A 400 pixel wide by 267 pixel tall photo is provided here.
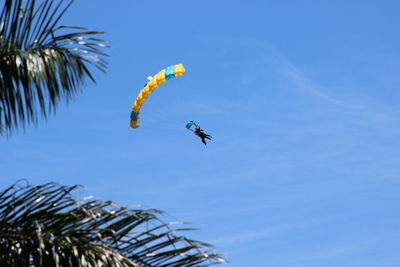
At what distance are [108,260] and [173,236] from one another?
3.11 feet

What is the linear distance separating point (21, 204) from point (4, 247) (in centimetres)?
59

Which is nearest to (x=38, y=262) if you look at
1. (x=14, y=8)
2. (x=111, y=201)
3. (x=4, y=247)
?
(x=4, y=247)

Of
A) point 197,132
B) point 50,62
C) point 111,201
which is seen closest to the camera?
point 50,62

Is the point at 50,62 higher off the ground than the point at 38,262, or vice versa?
the point at 50,62

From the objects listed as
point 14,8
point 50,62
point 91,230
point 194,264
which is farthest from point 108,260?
point 14,8

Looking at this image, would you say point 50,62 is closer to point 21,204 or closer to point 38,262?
point 21,204

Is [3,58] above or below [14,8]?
below

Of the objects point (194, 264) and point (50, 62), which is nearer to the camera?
point (50, 62)

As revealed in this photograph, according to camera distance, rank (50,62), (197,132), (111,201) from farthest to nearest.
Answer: (197,132), (111,201), (50,62)

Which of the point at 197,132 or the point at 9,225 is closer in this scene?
the point at 9,225

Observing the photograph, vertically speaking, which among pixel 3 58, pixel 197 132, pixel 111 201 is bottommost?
pixel 111 201

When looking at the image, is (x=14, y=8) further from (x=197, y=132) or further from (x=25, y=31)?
(x=197, y=132)

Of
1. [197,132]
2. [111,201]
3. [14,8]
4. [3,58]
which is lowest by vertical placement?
[111,201]

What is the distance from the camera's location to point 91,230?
345 inches
